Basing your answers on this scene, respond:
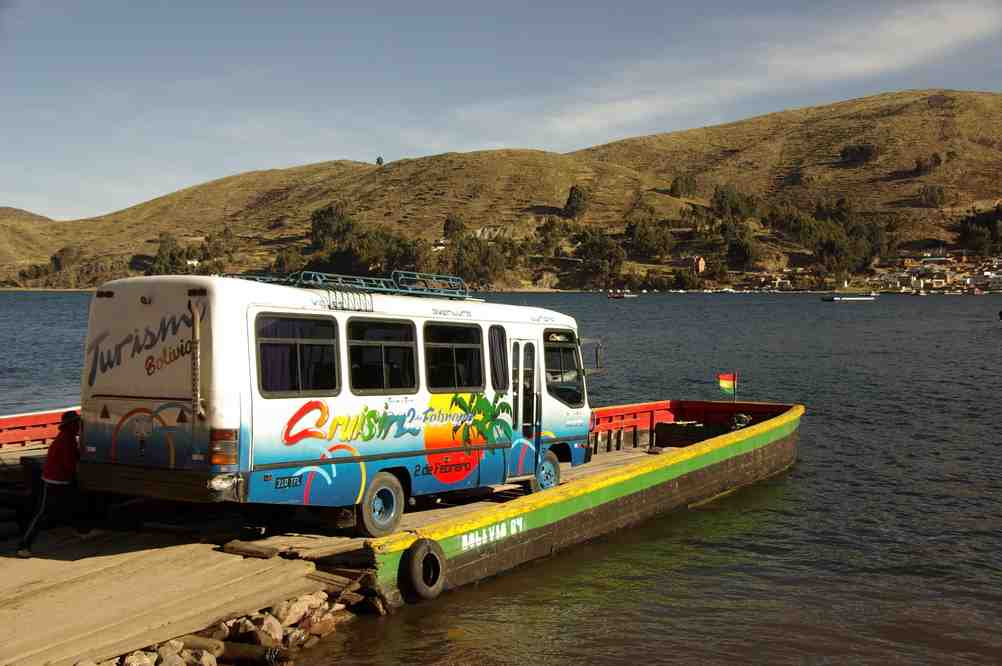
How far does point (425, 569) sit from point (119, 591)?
11.4 ft

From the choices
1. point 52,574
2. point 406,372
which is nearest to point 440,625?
point 406,372

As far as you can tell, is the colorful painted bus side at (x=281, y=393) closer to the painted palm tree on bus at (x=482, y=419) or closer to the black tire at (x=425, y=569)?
the painted palm tree on bus at (x=482, y=419)

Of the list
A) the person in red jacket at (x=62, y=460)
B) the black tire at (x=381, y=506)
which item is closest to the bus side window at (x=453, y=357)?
the black tire at (x=381, y=506)

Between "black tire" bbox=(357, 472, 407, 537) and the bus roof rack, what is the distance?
2.52 meters

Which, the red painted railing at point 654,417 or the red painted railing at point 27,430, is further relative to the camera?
the red painted railing at point 654,417

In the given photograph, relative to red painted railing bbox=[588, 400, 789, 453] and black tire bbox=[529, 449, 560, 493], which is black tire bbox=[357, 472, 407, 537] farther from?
red painted railing bbox=[588, 400, 789, 453]

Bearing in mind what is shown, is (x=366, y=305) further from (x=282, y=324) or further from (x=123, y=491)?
(x=123, y=491)

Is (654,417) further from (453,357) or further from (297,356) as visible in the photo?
(297,356)

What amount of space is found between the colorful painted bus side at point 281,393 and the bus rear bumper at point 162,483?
15mm

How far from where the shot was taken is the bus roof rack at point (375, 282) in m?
12.8

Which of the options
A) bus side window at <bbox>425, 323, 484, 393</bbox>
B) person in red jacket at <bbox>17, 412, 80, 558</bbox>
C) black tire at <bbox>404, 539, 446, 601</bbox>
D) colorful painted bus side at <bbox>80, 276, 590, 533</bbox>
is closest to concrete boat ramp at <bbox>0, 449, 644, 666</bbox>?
black tire at <bbox>404, 539, 446, 601</bbox>

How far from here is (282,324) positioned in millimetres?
11883

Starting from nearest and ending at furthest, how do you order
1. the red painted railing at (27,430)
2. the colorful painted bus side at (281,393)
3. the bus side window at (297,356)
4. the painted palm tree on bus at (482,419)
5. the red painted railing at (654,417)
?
the colorful painted bus side at (281,393) → the bus side window at (297,356) → the painted palm tree on bus at (482,419) → the red painted railing at (27,430) → the red painted railing at (654,417)

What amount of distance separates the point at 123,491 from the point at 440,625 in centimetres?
405
